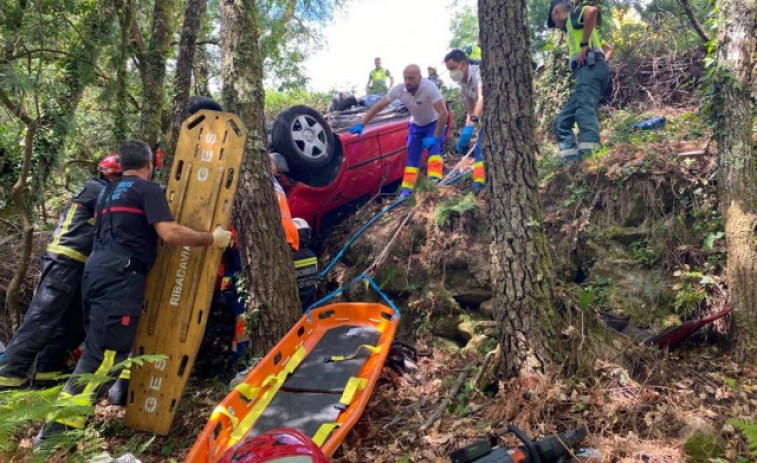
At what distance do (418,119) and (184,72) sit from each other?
2942 millimetres

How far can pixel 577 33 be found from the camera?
5.35 m

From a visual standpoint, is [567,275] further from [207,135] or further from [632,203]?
[207,135]

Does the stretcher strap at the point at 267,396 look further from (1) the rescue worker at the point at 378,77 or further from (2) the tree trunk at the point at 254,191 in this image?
(1) the rescue worker at the point at 378,77

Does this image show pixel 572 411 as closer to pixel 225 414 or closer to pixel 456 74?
pixel 225 414

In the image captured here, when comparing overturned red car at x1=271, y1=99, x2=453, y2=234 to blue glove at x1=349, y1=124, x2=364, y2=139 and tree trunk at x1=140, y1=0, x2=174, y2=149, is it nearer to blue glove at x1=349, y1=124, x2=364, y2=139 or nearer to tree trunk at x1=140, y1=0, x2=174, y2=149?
blue glove at x1=349, y1=124, x2=364, y2=139

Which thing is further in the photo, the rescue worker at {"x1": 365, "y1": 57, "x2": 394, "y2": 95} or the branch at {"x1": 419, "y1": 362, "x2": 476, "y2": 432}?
the rescue worker at {"x1": 365, "y1": 57, "x2": 394, "y2": 95}

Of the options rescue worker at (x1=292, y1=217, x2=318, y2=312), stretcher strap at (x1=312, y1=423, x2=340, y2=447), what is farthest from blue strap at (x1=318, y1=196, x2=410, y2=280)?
stretcher strap at (x1=312, y1=423, x2=340, y2=447)

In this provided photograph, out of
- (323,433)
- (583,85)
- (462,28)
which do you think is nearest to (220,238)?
(323,433)

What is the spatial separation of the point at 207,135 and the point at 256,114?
424 mm

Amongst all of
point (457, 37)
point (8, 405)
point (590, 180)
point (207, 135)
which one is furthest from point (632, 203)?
point (457, 37)

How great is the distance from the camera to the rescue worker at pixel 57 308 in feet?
11.8

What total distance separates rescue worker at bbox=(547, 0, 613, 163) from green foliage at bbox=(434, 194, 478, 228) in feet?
4.02

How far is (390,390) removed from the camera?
11.9 feet

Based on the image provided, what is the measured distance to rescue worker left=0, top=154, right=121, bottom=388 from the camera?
3.59 metres
